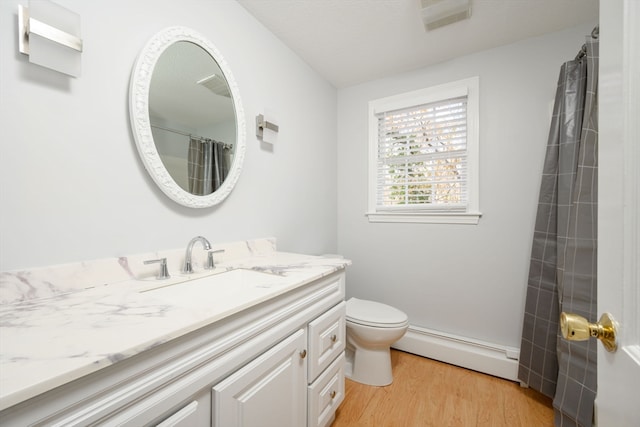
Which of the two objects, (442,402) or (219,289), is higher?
(219,289)

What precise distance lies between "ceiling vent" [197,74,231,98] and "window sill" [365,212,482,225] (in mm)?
1530

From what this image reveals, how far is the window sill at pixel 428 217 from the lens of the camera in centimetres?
206

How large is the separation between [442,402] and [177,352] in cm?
169

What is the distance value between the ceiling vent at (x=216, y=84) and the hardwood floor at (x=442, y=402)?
6.29 ft

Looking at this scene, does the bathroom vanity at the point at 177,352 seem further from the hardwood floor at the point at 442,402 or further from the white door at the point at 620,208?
the white door at the point at 620,208

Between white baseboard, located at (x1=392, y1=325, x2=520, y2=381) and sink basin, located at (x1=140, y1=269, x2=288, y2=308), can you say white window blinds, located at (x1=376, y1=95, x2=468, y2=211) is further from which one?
sink basin, located at (x1=140, y1=269, x2=288, y2=308)

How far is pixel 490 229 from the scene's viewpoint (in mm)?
2008

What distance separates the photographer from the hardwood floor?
1511 millimetres

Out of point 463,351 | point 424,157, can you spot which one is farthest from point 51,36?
point 463,351

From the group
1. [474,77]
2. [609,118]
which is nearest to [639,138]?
[609,118]

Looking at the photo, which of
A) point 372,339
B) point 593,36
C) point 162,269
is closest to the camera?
point 162,269

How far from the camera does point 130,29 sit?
1094 millimetres

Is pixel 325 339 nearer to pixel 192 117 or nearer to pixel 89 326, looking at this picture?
pixel 89 326

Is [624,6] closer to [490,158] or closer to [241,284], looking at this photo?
[241,284]
